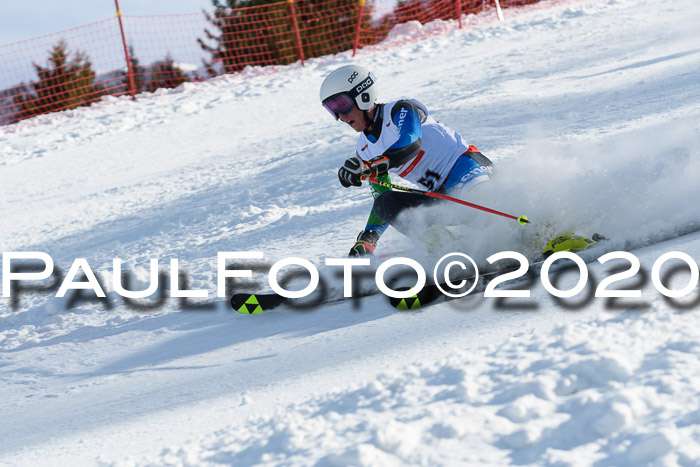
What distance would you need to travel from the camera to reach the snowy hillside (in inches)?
91.6

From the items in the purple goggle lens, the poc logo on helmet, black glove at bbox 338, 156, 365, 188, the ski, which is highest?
the poc logo on helmet

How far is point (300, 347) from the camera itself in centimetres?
363

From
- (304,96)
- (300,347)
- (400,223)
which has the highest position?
(304,96)

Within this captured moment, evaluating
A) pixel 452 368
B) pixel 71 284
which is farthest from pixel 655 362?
pixel 71 284

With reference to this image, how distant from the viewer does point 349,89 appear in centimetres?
440

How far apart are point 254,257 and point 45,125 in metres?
8.34

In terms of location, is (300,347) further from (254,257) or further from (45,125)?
(45,125)

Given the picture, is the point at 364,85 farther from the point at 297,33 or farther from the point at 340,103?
the point at 297,33

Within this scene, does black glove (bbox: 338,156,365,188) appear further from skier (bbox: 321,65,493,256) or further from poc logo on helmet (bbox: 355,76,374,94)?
poc logo on helmet (bbox: 355,76,374,94)

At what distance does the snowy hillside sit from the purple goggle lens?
1.02 metres

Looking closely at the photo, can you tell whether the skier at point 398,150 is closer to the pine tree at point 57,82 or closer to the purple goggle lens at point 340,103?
the purple goggle lens at point 340,103

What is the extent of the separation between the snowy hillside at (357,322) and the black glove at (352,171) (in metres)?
0.76

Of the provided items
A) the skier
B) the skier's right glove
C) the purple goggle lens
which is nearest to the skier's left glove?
the skier

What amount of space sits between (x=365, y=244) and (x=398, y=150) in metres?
0.75
